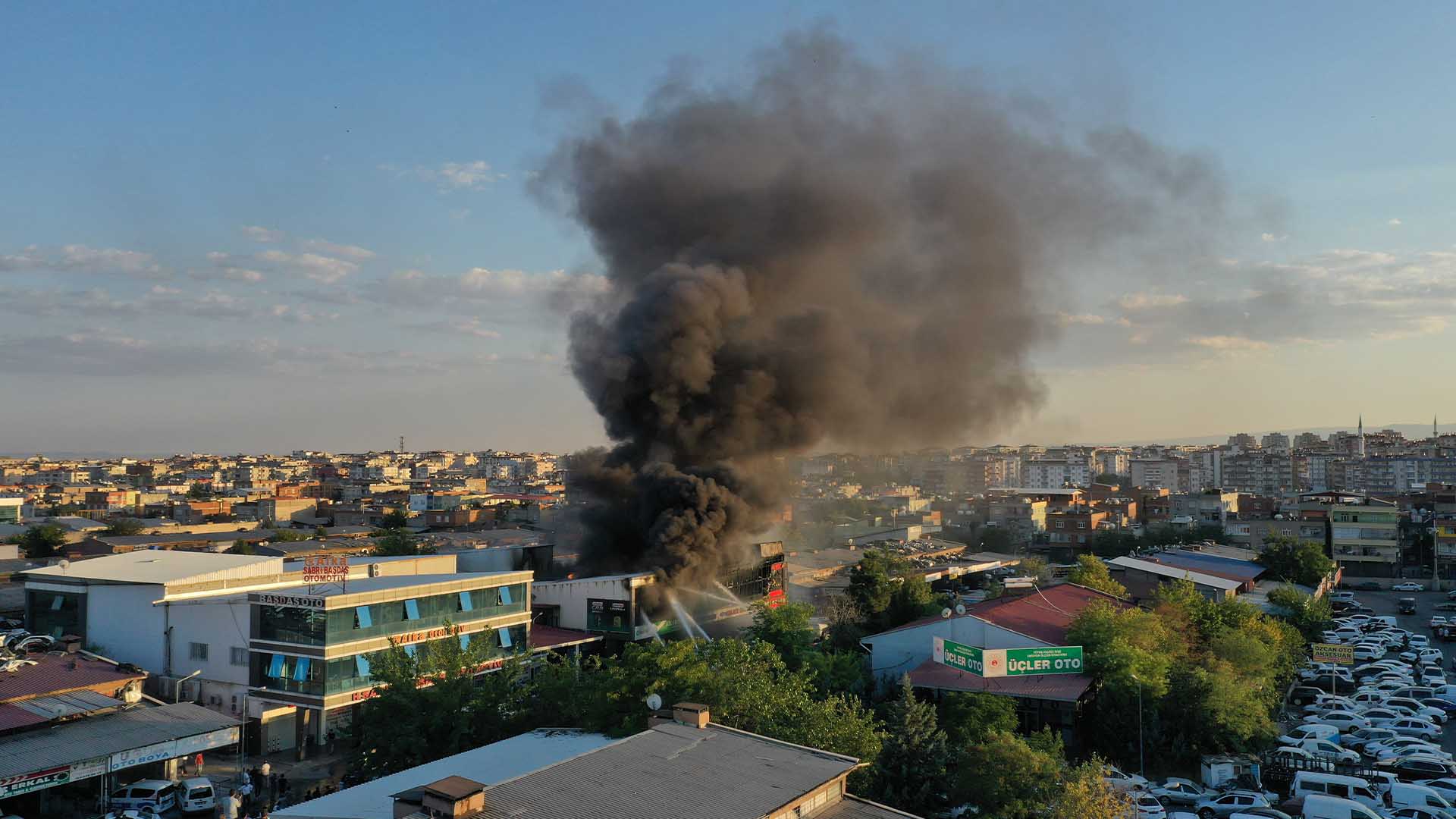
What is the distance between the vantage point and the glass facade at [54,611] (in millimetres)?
26609

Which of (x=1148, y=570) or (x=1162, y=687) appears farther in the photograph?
(x=1148, y=570)

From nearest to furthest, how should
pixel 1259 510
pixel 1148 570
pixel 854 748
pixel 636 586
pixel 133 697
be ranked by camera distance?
pixel 854 748, pixel 133 697, pixel 636 586, pixel 1148 570, pixel 1259 510

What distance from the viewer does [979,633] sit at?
26016 millimetres

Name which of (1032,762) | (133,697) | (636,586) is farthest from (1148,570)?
(133,697)

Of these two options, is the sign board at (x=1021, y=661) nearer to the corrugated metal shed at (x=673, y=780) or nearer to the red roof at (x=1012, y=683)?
the red roof at (x=1012, y=683)

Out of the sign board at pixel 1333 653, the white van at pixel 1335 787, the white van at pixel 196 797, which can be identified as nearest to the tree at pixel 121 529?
the white van at pixel 196 797

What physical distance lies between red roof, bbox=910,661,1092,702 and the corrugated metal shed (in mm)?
11184

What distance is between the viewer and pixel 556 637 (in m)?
30.4

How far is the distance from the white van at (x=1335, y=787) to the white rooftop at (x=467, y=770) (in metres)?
13.9

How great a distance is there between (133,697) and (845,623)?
19.7m

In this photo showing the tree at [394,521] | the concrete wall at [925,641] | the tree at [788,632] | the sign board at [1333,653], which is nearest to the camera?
the tree at [788,632]

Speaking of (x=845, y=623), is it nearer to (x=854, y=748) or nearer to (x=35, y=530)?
(x=854, y=748)

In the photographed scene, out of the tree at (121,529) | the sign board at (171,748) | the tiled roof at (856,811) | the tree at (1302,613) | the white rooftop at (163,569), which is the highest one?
the white rooftop at (163,569)

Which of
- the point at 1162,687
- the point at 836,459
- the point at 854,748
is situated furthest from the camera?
the point at 836,459
